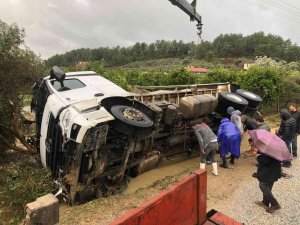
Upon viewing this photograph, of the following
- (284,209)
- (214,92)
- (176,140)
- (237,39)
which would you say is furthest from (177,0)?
(237,39)

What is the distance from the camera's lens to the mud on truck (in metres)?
6.20

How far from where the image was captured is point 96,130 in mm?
6023

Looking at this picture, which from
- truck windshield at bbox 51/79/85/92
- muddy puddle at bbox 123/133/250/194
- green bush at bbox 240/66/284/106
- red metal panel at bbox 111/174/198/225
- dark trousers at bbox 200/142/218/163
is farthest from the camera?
green bush at bbox 240/66/284/106

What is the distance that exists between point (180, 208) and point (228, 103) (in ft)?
23.6

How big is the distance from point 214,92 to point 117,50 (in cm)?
12420

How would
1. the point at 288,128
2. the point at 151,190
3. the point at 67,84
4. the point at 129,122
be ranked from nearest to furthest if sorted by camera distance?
the point at 129,122 < the point at 151,190 < the point at 67,84 < the point at 288,128

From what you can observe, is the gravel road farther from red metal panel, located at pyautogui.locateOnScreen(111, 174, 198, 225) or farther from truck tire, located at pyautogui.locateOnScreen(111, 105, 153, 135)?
red metal panel, located at pyautogui.locateOnScreen(111, 174, 198, 225)

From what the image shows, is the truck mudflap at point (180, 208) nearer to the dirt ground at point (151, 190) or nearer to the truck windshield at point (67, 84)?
the dirt ground at point (151, 190)

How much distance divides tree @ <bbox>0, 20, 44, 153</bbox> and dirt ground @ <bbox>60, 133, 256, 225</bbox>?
3.41 metres

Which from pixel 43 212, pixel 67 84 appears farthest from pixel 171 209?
pixel 67 84

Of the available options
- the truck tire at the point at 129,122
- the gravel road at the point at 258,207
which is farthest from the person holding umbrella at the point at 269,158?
the truck tire at the point at 129,122

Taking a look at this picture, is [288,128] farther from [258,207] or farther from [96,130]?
[96,130]

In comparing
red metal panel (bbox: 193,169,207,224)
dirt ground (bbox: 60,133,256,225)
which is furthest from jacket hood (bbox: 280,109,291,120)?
red metal panel (bbox: 193,169,207,224)

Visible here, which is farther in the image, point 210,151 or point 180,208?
point 210,151
